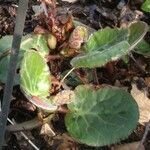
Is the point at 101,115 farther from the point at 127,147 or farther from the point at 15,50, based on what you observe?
the point at 15,50

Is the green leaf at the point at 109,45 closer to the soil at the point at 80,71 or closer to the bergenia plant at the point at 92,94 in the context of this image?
the bergenia plant at the point at 92,94

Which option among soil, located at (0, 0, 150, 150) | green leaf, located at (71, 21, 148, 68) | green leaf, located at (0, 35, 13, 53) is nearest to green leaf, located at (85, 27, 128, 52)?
green leaf, located at (71, 21, 148, 68)

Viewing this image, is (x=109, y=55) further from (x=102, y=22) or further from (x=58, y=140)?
(x=102, y=22)

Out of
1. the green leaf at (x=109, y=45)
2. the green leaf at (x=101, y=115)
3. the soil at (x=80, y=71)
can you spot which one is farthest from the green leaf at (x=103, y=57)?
the soil at (x=80, y=71)

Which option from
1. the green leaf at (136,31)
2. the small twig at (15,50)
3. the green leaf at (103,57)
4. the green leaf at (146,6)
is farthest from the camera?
the green leaf at (146,6)

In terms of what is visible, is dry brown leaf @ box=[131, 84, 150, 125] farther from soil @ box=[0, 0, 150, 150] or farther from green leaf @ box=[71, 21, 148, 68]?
green leaf @ box=[71, 21, 148, 68]

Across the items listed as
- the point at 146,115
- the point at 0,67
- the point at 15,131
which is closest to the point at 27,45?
the point at 0,67

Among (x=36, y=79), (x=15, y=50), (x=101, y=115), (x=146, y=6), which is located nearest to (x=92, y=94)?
(x=101, y=115)
